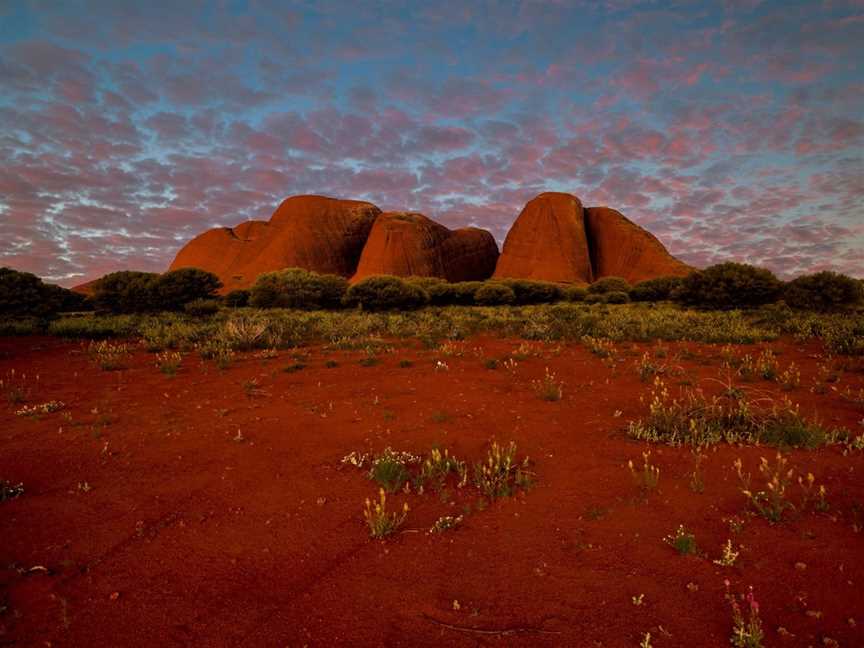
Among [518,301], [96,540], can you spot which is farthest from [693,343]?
[518,301]

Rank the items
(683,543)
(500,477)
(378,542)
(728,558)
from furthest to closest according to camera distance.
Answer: (500,477), (378,542), (683,543), (728,558)

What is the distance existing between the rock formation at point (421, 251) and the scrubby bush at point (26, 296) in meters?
37.0

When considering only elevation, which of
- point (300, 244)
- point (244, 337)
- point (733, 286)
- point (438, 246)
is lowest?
point (244, 337)

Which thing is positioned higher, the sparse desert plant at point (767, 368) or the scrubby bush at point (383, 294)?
the scrubby bush at point (383, 294)

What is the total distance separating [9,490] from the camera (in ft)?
15.8

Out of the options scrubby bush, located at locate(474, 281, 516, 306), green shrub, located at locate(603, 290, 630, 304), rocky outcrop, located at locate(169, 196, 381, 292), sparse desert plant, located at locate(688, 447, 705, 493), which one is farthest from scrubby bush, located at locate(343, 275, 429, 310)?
rocky outcrop, located at locate(169, 196, 381, 292)

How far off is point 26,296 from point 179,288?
852 cm

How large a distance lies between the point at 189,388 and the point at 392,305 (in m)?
22.9

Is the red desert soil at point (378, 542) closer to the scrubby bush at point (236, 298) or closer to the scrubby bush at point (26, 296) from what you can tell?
the scrubby bush at point (26, 296)

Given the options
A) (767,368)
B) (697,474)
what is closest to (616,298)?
(767,368)

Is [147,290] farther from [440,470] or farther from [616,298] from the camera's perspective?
[616,298]

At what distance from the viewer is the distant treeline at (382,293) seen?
23.4 metres

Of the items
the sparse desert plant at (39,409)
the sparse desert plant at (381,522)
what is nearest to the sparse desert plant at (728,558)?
the sparse desert plant at (381,522)

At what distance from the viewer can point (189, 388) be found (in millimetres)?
9242
